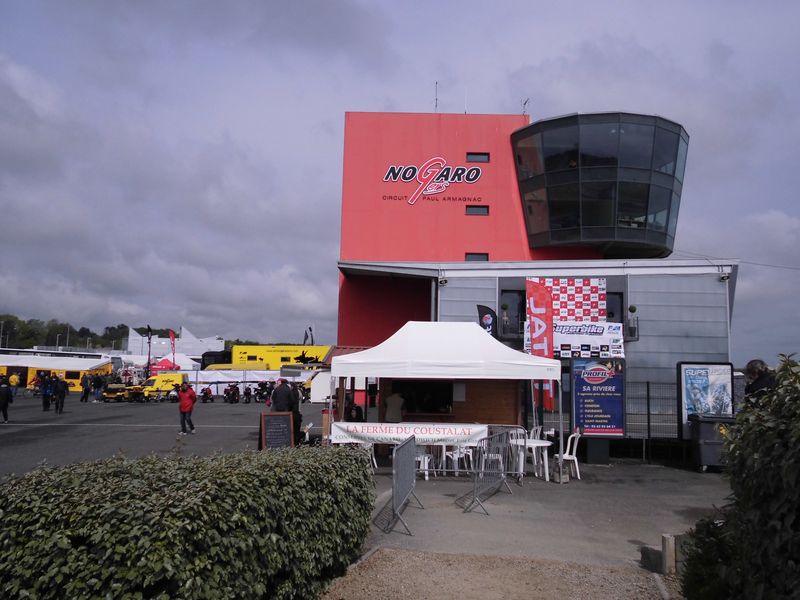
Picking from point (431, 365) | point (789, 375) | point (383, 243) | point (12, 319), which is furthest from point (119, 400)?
point (12, 319)

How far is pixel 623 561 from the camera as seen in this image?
709cm

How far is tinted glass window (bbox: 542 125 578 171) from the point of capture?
3006cm

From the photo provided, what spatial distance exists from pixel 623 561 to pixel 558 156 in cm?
2608

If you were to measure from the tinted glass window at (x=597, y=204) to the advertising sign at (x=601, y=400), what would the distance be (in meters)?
17.0

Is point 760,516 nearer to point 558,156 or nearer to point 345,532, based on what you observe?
point 345,532

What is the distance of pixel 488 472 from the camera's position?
10281 mm

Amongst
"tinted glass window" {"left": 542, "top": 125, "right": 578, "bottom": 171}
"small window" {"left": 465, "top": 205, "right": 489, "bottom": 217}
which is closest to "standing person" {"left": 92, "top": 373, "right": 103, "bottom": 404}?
"small window" {"left": 465, "top": 205, "right": 489, "bottom": 217}

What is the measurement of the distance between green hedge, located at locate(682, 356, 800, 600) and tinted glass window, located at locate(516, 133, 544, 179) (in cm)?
2897

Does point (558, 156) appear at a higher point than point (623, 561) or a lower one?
higher

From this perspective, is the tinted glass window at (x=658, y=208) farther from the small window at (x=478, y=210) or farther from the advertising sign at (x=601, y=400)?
the advertising sign at (x=601, y=400)

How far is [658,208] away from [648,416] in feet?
59.2

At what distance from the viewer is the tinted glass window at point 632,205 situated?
97.7 ft

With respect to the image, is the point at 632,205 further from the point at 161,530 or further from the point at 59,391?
the point at 161,530

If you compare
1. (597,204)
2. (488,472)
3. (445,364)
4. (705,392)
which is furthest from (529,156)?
(488,472)
